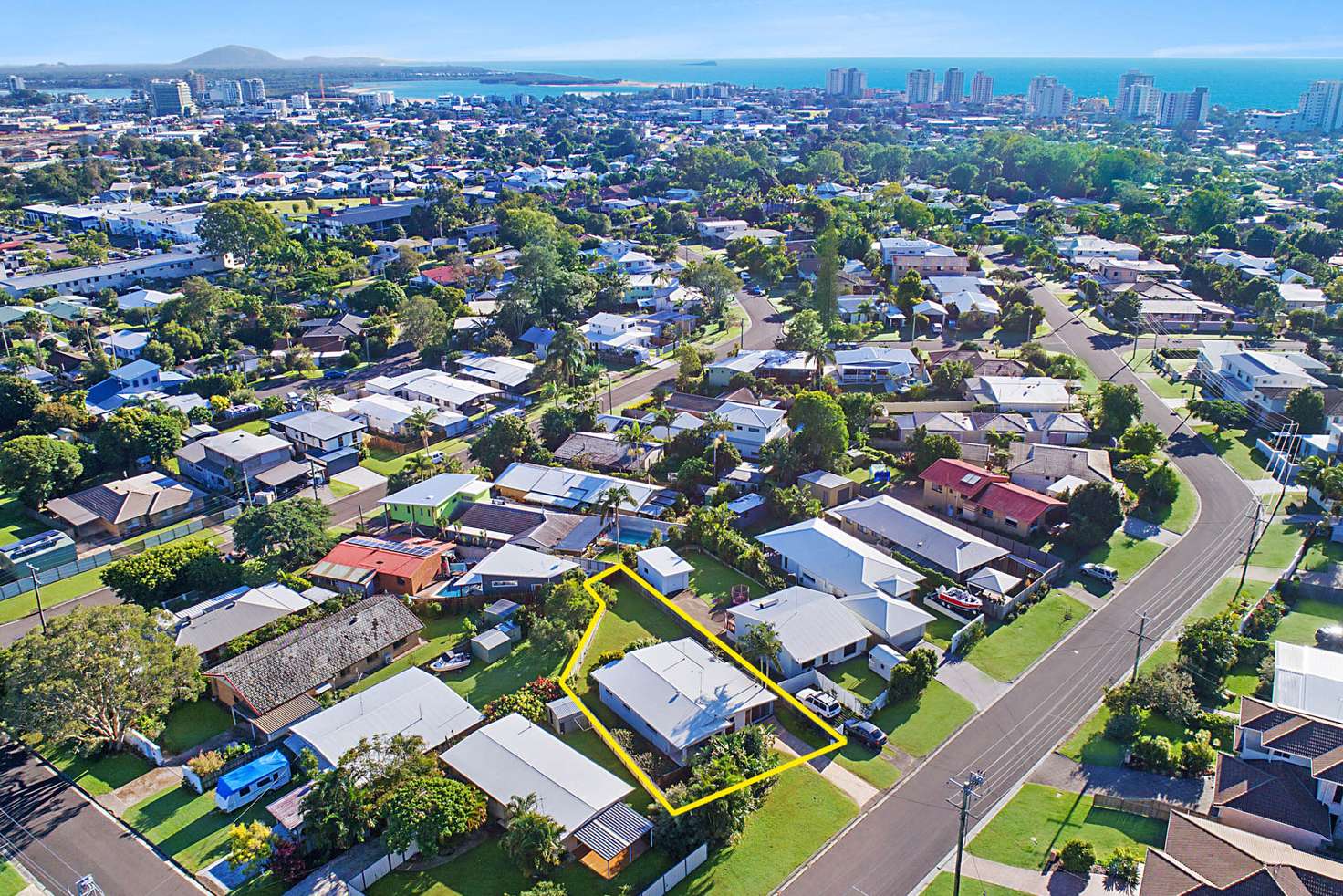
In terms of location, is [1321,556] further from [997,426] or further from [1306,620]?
[997,426]

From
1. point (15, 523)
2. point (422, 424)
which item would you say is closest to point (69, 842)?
point (15, 523)

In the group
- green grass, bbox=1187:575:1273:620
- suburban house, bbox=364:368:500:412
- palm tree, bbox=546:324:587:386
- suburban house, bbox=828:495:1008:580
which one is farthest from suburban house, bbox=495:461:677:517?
green grass, bbox=1187:575:1273:620

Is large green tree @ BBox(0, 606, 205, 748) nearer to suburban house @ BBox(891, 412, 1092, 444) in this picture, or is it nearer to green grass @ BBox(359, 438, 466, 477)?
green grass @ BBox(359, 438, 466, 477)

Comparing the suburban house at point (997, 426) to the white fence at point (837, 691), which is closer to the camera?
the white fence at point (837, 691)

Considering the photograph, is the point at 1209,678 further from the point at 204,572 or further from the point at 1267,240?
the point at 1267,240

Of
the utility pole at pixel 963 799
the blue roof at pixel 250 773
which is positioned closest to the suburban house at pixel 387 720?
the blue roof at pixel 250 773

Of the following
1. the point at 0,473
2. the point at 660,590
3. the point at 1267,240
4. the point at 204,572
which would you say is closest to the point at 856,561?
the point at 660,590

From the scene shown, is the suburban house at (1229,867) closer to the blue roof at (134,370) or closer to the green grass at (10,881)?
the green grass at (10,881)
